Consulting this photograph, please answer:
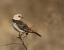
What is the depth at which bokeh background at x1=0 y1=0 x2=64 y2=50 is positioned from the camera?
216 cm

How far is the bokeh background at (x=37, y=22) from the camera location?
216cm

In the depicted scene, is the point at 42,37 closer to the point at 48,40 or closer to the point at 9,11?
the point at 48,40

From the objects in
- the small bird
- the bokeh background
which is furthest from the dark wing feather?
the bokeh background

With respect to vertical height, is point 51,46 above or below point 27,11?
below

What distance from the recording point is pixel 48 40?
2.22m

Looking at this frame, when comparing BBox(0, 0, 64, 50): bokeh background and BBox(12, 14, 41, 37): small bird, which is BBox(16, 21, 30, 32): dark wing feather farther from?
BBox(0, 0, 64, 50): bokeh background

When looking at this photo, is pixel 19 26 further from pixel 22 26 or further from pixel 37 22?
pixel 37 22

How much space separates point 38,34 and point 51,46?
162mm

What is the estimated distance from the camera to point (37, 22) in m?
2.24

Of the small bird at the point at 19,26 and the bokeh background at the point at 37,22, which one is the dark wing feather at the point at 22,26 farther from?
the bokeh background at the point at 37,22

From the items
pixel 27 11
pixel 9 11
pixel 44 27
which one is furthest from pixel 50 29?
pixel 9 11

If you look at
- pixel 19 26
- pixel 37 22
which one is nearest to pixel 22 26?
pixel 19 26

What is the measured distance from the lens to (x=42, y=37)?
7.26 ft

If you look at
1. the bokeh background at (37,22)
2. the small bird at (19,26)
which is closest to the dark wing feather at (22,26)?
the small bird at (19,26)
